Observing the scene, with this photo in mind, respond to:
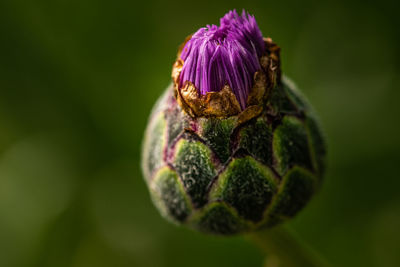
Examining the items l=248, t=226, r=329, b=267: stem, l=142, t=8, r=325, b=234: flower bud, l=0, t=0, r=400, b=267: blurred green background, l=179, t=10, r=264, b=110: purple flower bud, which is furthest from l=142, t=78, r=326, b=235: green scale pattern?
l=0, t=0, r=400, b=267: blurred green background

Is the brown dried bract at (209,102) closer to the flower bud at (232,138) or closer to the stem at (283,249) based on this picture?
the flower bud at (232,138)

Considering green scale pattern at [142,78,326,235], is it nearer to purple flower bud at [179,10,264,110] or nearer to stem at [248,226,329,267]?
purple flower bud at [179,10,264,110]

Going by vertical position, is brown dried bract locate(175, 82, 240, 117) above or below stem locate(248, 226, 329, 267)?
above

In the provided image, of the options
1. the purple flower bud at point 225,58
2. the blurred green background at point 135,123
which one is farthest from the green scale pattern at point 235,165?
the blurred green background at point 135,123

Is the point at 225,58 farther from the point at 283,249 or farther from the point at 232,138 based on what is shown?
the point at 283,249

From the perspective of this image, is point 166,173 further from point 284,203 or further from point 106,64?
point 106,64
